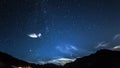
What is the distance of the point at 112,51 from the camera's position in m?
80.2

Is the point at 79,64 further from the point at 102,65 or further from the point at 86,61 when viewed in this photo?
the point at 102,65

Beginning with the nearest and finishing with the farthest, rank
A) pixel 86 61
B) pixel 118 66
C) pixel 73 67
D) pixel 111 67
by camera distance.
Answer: pixel 118 66 < pixel 111 67 < pixel 86 61 < pixel 73 67

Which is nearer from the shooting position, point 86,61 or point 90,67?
point 90,67

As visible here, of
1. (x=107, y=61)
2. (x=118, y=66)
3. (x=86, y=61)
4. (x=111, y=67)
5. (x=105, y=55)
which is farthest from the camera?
(x=86, y=61)

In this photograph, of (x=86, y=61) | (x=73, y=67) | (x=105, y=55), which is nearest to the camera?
(x=105, y=55)

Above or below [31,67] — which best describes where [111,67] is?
below

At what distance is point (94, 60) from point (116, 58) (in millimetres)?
10392

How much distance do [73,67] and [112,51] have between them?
20550mm

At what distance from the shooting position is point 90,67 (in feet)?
246

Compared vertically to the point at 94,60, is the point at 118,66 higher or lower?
lower

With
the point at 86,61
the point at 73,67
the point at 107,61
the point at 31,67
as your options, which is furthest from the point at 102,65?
the point at 31,67

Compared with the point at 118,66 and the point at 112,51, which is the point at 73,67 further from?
the point at 118,66

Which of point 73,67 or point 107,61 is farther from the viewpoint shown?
point 73,67

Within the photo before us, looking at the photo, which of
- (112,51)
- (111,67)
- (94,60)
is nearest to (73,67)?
(94,60)
